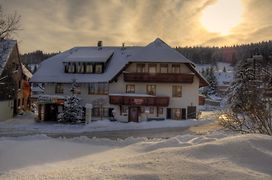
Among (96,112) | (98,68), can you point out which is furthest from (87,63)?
(96,112)

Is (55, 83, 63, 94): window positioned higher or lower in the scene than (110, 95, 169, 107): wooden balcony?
higher

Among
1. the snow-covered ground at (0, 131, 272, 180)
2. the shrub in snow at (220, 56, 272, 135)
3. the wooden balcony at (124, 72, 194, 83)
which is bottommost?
the snow-covered ground at (0, 131, 272, 180)

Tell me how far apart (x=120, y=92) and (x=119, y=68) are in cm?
315

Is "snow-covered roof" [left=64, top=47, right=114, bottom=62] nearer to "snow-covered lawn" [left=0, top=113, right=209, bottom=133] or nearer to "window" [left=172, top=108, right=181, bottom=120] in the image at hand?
"snow-covered lawn" [left=0, top=113, right=209, bottom=133]

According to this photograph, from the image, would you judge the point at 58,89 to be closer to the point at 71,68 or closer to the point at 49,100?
the point at 71,68

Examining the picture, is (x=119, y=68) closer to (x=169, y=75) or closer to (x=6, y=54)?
(x=169, y=75)

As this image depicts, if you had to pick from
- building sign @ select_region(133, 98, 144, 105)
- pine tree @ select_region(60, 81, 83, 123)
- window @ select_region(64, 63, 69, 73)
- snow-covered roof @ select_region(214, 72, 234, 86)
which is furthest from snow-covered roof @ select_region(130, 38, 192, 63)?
snow-covered roof @ select_region(214, 72, 234, 86)

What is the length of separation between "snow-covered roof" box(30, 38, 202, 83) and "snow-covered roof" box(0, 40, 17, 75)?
4.67 metres

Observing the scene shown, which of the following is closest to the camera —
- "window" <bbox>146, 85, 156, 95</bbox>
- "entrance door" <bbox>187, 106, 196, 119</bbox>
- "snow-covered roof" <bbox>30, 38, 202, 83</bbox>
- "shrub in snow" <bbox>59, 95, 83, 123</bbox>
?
"shrub in snow" <bbox>59, 95, 83, 123</bbox>

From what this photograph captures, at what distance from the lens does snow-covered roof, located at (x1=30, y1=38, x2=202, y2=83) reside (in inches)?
1992

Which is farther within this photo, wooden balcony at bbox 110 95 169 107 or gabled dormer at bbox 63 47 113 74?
gabled dormer at bbox 63 47 113 74

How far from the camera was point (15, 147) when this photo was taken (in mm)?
23188

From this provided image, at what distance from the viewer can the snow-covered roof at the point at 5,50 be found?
49.6 meters

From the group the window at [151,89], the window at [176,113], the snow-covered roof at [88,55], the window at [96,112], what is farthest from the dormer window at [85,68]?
the window at [176,113]
